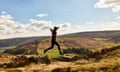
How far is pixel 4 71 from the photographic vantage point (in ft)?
77.4

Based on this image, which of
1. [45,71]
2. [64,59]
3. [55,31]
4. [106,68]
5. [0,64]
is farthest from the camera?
[64,59]

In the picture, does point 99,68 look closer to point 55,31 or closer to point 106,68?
point 106,68

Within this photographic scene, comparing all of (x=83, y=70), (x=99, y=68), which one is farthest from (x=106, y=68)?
(x=83, y=70)

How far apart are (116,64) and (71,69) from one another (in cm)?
394

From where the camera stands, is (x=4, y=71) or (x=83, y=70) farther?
(x=4, y=71)

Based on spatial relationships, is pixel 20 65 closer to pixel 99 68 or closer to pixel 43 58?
pixel 43 58

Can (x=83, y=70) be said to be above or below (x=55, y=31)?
below

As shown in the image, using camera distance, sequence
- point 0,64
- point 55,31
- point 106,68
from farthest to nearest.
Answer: point 0,64, point 55,31, point 106,68

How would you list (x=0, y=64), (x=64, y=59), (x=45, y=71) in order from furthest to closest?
(x=64, y=59) → (x=0, y=64) → (x=45, y=71)

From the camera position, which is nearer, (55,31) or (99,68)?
(99,68)

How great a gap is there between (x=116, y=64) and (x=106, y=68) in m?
1.02

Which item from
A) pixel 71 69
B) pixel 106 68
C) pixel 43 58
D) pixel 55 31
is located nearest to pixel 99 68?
pixel 106 68

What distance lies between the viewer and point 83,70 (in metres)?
21.1

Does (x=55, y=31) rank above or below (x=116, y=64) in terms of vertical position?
above
